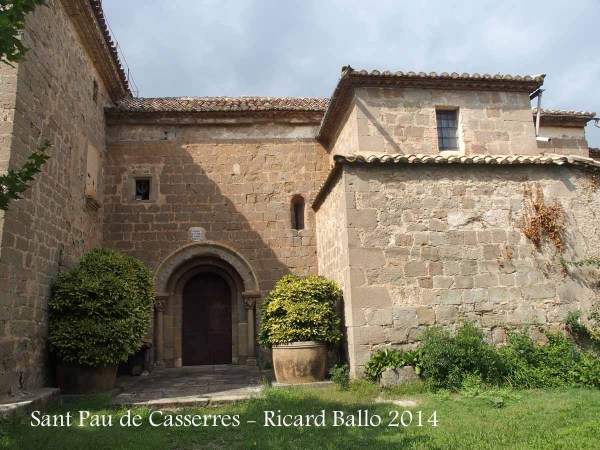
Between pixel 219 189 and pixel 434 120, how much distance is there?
5412 mm

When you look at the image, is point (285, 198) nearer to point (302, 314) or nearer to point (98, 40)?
point (302, 314)

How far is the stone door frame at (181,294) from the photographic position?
38.3ft

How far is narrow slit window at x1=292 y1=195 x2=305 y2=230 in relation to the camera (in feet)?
40.8

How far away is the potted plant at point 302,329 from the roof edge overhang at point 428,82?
Result: 3.99 m

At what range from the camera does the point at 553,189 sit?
9.30m

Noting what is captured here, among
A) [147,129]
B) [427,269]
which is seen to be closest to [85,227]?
[147,129]

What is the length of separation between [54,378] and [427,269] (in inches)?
265

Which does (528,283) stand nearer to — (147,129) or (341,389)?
(341,389)

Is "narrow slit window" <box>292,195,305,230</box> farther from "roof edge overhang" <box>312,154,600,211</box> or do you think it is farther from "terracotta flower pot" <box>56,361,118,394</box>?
"terracotta flower pot" <box>56,361,118,394</box>

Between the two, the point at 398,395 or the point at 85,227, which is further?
the point at 85,227

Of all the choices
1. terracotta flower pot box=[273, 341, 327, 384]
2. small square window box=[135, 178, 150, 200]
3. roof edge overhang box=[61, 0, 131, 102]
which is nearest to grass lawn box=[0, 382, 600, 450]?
terracotta flower pot box=[273, 341, 327, 384]

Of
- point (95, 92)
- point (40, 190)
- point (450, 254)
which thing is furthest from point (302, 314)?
point (95, 92)

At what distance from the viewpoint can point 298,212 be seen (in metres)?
12.6

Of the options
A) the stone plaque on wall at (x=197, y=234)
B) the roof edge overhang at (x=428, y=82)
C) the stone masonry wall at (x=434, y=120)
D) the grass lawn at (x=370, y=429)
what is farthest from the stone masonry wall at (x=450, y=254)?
the stone plaque on wall at (x=197, y=234)
